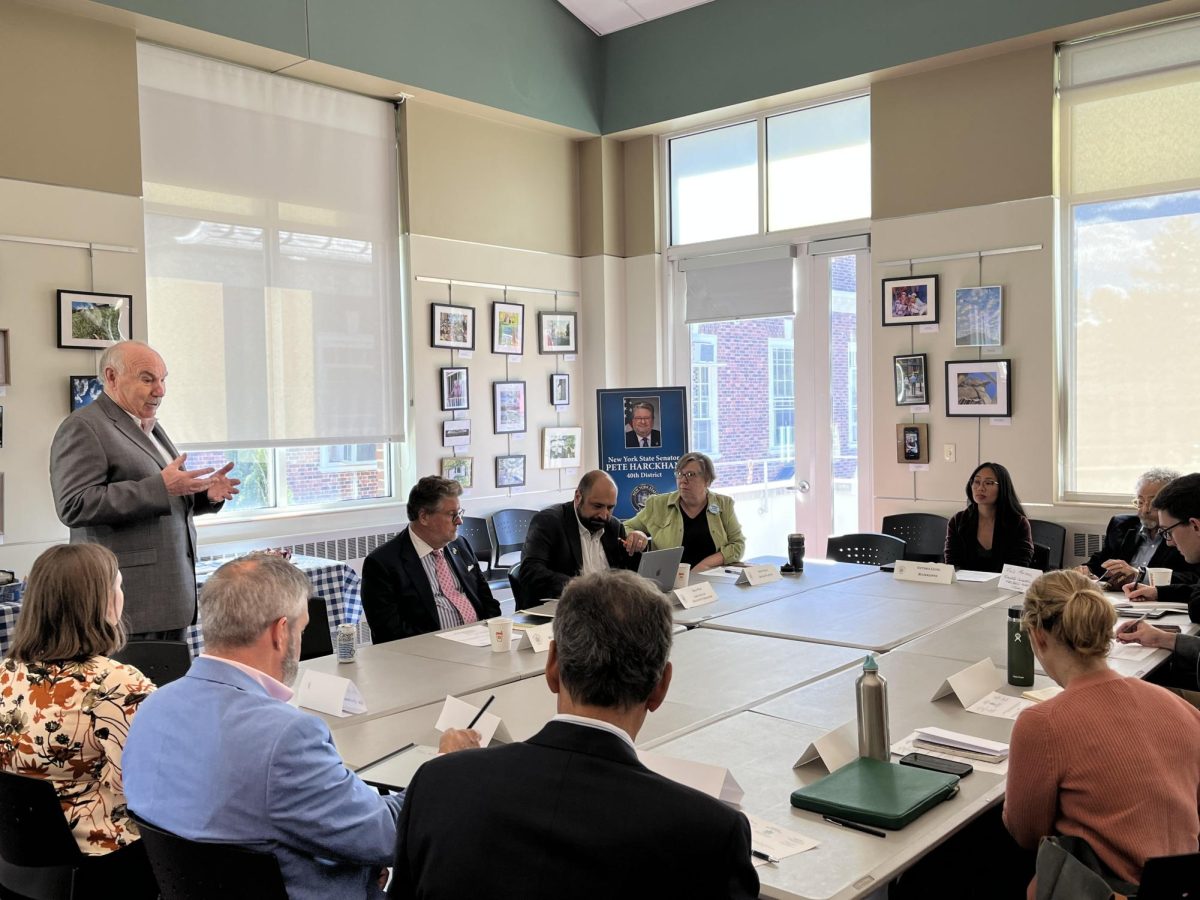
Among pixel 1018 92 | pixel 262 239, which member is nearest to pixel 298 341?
pixel 262 239

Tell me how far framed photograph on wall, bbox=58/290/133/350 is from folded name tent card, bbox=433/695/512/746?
354cm

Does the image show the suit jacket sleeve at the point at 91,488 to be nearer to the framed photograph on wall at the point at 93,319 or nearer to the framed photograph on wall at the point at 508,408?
the framed photograph on wall at the point at 93,319

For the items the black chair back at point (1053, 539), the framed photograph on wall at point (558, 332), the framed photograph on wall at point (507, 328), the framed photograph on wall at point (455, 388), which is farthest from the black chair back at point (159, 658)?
the framed photograph on wall at point (558, 332)

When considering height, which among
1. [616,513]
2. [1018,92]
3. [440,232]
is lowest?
[616,513]

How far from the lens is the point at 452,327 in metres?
7.14

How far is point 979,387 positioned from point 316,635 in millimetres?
4426

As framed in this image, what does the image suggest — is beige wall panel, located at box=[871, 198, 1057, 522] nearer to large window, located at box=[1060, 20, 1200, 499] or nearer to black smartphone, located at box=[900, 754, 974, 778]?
large window, located at box=[1060, 20, 1200, 499]

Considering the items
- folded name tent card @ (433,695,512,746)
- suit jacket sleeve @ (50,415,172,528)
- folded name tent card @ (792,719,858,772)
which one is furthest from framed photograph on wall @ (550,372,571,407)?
folded name tent card @ (792,719,858,772)

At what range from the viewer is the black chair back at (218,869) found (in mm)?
1718

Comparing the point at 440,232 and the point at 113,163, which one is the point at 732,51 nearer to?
the point at 440,232

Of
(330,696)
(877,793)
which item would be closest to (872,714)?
(877,793)

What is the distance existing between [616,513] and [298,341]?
259 centimetres

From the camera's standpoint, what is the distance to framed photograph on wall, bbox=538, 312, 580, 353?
308 inches

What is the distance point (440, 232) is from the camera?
710 cm
